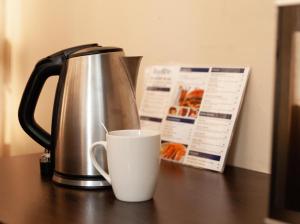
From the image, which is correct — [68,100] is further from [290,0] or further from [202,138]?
[290,0]

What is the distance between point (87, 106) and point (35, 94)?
0.49 ft

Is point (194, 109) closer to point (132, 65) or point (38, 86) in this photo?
point (132, 65)

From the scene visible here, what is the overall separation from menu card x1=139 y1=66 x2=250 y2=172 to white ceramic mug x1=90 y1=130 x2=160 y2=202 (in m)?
0.23

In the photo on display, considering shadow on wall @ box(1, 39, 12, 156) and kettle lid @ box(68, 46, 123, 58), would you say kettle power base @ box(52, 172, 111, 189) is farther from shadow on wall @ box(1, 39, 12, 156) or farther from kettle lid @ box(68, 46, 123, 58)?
shadow on wall @ box(1, 39, 12, 156)

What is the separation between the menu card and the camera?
0.88 metres

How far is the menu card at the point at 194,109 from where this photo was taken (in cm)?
88

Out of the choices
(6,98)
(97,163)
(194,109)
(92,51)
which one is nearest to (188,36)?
(194,109)

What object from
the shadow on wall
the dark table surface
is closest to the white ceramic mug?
the dark table surface

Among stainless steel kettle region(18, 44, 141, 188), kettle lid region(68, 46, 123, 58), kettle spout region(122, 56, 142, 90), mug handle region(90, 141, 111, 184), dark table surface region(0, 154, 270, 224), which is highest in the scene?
kettle lid region(68, 46, 123, 58)

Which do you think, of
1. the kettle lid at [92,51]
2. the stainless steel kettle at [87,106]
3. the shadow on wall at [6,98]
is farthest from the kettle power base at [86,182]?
the shadow on wall at [6,98]

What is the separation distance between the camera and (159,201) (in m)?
0.69

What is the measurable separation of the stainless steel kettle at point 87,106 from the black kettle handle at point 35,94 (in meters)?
0.04

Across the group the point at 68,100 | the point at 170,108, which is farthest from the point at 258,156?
the point at 68,100

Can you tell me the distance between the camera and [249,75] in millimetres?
869
